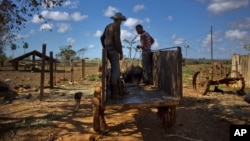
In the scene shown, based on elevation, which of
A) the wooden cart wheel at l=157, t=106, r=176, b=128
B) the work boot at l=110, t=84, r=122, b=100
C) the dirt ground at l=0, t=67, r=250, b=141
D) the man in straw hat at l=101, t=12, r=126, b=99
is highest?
the man in straw hat at l=101, t=12, r=126, b=99

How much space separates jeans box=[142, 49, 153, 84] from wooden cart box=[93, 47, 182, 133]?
66 centimetres

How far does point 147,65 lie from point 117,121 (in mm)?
1832

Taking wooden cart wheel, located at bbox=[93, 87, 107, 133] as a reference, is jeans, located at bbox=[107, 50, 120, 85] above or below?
above

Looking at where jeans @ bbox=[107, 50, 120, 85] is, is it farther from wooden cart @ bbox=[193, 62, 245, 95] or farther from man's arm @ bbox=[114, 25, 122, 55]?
wooden cart @ bbox=[193, 62, 245, 95]

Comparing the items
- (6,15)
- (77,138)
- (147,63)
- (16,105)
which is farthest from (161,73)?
(16,105)

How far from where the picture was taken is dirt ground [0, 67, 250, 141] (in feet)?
24.7

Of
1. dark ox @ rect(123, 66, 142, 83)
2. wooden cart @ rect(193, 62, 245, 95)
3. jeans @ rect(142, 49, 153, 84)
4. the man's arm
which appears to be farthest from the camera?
wooden cart @ rect(193, 62, 245, 95)

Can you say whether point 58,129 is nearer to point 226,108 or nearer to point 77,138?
point 77,138

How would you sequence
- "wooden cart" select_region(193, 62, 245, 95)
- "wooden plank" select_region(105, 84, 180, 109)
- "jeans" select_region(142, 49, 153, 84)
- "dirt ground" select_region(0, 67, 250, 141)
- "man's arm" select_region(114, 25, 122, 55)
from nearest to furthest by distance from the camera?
"wooden plank" select_region(105, 84, 180, 109) → "man's arm" select_region(114, 25, 122, 55) → "dirt ground" select_region(0, 67, 250, 141) → "jeans" select_region(142, 49, 153, 84) → "wooden cart" select_region(193, 62, 245, 95)

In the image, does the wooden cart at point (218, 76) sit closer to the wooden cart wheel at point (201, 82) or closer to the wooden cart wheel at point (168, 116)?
the wooden cart wheel at point (201, 82)

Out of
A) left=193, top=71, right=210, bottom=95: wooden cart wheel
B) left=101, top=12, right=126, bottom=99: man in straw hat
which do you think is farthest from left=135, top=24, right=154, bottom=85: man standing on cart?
left=193, top=71, right=210, bottom=95: wooden cart wheel

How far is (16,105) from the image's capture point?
1166 centimetres

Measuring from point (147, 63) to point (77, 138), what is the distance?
10.5 feet

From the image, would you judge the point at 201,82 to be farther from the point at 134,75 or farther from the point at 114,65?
the point at 114,65
